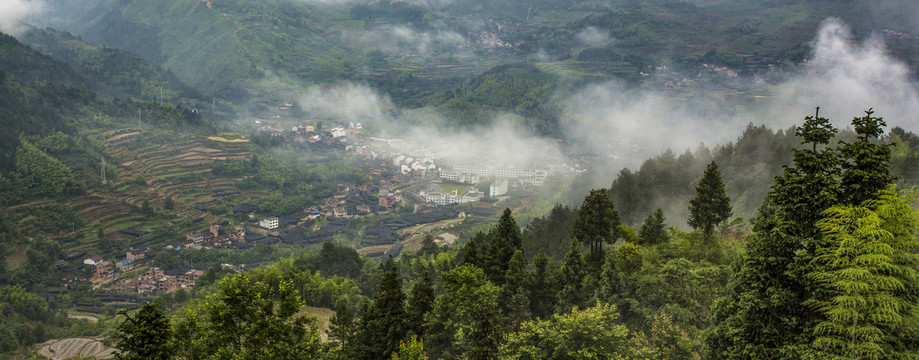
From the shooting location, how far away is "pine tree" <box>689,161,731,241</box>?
25.4 meters

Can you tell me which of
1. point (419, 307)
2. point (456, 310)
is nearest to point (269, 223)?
point (419, 307)

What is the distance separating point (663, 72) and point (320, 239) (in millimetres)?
84584

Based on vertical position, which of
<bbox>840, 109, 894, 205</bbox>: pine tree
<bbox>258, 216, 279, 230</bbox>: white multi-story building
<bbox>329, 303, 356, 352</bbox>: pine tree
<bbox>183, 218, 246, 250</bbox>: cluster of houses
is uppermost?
<bbox>840, 109, 894, 205</bbox>: pine tree

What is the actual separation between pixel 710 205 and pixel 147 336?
23.4m

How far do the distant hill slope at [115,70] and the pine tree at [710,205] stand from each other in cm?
10604

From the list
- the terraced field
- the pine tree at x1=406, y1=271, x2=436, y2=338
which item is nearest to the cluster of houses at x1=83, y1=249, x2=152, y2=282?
the terraced field

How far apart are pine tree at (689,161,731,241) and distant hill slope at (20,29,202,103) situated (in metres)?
106

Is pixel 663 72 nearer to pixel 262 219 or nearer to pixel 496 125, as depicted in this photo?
pixel 496 125

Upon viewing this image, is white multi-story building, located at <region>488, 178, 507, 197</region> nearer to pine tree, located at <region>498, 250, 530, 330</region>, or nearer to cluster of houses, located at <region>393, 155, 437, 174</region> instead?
cluster of houses, located at <region>393, 155, 437, 174</region>

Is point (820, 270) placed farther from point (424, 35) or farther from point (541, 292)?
point (424, 35)

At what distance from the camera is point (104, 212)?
56.4 metres

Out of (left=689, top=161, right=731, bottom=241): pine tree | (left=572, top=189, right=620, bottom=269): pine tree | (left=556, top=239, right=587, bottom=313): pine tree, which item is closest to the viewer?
(left=556, top=239, right=587, bottom=313): pine tree

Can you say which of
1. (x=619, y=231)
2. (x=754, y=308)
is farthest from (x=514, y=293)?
(x=754, y=308)

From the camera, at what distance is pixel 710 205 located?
25.5m
